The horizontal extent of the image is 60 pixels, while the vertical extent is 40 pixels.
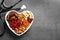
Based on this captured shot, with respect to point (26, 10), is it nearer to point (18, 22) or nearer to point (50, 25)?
point (18, 22)

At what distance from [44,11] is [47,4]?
0.08m

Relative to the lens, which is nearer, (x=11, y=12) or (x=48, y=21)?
(x=11, y=12)

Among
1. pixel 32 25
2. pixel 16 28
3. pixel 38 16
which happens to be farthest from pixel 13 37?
pixel 38 16

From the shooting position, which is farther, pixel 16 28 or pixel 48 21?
pixel 48 21

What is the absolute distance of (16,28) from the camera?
123cm

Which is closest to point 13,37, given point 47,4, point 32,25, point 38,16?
point 32,25

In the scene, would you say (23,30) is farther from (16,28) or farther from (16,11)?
(16,11)

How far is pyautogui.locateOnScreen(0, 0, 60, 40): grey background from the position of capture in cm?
127

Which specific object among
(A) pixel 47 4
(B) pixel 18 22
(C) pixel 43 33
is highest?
(A) pixel 47 4

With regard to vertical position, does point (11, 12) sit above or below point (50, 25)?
above

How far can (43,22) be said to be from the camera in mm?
1348

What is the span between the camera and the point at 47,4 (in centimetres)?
143

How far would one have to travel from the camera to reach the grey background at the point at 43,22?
50.2 inches

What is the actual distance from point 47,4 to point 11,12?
375 millimetres
